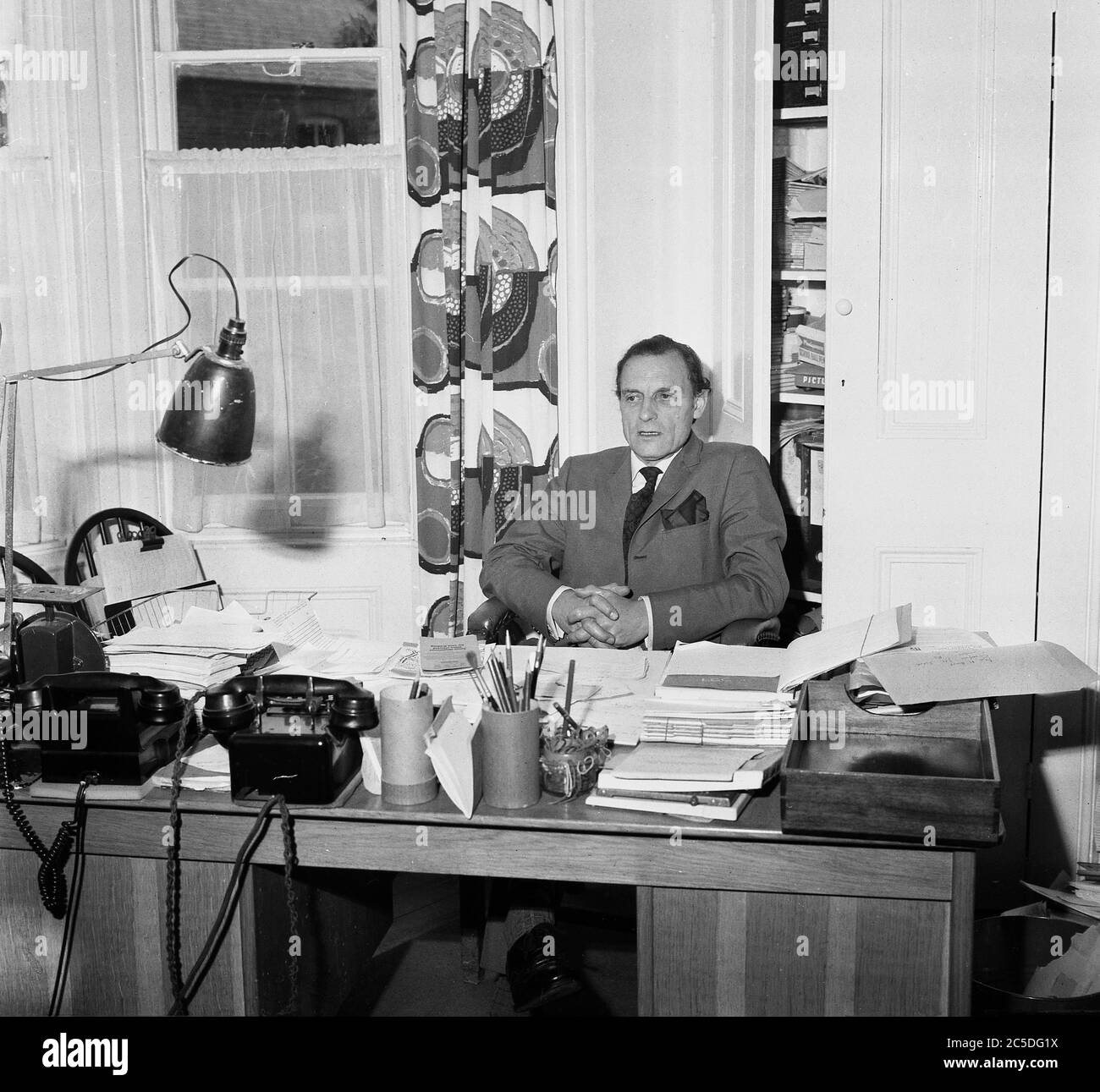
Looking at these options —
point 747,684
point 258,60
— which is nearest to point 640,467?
point 747,684

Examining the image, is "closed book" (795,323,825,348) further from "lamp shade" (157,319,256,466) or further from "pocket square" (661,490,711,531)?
"lamp shade" (157,319,256,466)

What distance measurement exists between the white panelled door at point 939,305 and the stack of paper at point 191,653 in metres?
1.51

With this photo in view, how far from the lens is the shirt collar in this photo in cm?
293

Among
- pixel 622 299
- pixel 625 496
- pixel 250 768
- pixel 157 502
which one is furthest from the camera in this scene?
pixel 157 502

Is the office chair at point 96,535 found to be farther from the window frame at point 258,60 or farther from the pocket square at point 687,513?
the pocket square at point 687,513

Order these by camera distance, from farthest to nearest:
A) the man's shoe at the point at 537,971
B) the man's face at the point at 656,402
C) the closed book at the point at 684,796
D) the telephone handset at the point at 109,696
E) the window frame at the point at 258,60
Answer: the window frame at the point at 258,60 → the man's face at the point at 656,402 → the man's shoe at the point at 537,971 → the telephone handset at the point at 109,696 → the closed book at the point at 684,796

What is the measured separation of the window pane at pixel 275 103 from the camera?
3670 millimetres

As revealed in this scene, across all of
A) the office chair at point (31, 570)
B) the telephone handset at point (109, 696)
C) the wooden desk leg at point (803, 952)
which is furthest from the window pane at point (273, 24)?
the wooden desk leg at point (803, 952)

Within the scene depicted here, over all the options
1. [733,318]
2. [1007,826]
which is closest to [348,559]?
[733,318]

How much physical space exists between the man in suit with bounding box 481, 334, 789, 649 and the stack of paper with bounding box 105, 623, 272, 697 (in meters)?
0.80

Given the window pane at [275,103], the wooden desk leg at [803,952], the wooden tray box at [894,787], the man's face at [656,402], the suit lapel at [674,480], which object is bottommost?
the wooden desk leg at [803,952]

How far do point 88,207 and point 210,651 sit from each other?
6.77 feet

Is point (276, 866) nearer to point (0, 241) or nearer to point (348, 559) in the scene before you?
point (348, 559)

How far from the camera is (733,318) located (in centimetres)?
325
